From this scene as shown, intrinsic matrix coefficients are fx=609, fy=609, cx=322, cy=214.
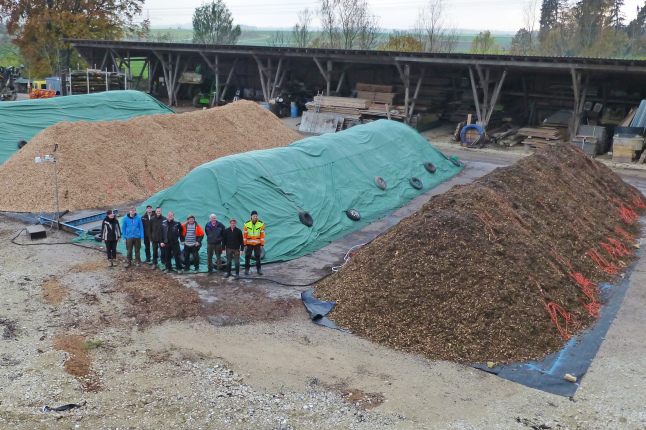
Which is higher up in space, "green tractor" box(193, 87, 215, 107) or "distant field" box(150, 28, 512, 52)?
"distant field" box(150, 28, 512, 52)

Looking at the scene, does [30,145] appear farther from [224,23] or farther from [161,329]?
[224,23]

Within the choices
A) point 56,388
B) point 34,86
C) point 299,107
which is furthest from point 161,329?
point 34,86

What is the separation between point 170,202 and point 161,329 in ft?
15.0

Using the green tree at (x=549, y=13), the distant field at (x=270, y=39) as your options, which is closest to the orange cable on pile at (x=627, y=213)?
the distant field at (x=270, y=39)

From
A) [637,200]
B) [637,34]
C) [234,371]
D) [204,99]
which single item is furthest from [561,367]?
[637,34]

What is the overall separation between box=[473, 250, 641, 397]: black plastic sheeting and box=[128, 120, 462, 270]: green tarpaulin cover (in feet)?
19.0

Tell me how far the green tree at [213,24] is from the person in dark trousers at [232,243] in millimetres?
49735

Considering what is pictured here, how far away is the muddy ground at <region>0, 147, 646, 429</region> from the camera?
729cm

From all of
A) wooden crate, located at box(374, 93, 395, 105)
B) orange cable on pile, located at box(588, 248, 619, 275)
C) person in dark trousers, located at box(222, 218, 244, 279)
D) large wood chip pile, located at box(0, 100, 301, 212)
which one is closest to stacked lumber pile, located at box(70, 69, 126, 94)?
wooden crate, located at box(374, 93, 395, 105)

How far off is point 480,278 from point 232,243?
4.63 meters

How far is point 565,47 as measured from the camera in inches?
2053

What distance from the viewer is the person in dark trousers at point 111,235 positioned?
39.4 ft

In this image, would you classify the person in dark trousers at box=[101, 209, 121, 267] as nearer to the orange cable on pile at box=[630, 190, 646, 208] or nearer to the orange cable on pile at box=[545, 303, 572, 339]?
the orange cable on pile at box=[545, 303, 572, 339]

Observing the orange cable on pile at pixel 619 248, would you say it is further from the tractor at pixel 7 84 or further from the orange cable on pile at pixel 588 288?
the tractor at pixel 7 84
